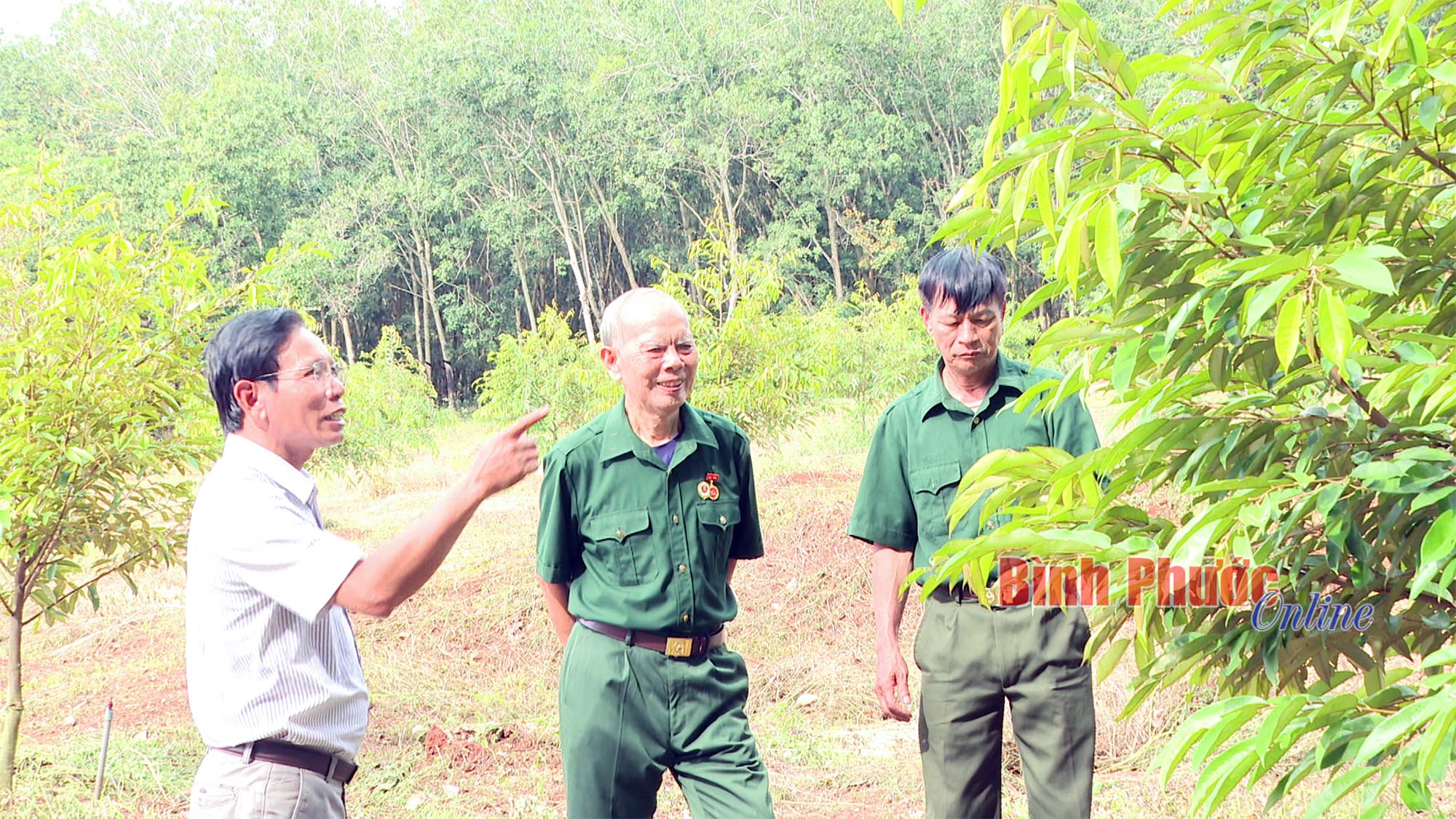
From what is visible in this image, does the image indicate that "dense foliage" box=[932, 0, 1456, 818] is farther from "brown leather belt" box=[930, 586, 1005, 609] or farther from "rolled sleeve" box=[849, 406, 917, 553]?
"rolled sleeve" box=[849, 406, 917, 553]

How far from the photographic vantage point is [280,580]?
2.27 meters

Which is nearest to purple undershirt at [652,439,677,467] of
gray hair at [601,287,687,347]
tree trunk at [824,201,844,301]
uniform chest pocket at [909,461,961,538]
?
gray hair at [601,287,687,347]

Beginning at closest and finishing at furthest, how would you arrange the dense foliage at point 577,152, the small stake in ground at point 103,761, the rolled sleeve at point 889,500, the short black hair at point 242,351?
the short black hair at point 242,351 < the rolled sleeve at point 889,500 < the small stake in ground at point 103,761 < the dense foliage at point 577,152

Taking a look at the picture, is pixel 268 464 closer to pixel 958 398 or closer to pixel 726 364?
pixel 958 398

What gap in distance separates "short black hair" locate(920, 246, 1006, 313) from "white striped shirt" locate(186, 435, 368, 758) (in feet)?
5.60

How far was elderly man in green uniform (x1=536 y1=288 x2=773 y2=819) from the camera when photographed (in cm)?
302

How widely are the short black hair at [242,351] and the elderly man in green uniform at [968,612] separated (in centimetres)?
Result: 162

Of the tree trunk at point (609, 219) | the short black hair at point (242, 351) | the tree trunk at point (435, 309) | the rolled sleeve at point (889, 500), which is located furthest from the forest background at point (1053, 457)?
the tree trunk at point (435, 309)

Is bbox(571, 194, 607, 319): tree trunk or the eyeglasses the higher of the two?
the eyeglasses

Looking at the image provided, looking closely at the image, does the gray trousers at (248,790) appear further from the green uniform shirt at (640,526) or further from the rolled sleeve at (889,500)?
the rolled sleeve at (889,500)

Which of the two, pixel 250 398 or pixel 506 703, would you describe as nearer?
pixel 250 398

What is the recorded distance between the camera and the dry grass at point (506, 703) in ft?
18.7

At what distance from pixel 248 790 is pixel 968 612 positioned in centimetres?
183

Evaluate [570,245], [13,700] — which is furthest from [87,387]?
[570,245]
